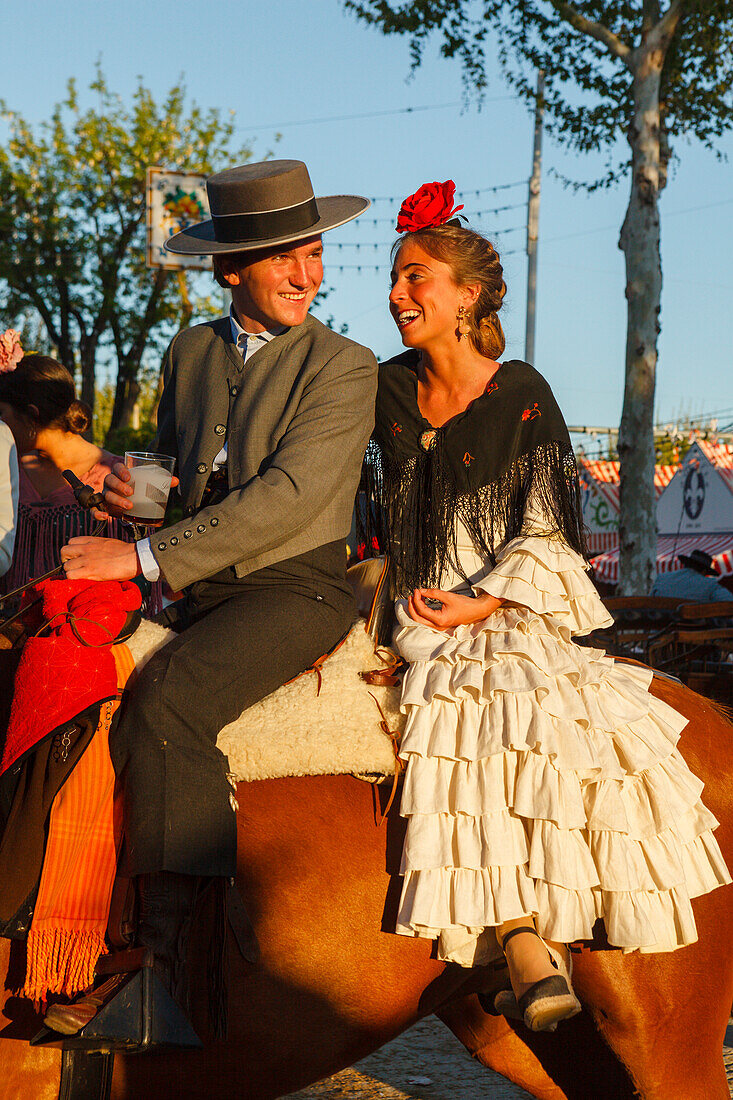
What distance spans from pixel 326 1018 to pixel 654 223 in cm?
950

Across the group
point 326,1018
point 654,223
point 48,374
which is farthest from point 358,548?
point 654,223

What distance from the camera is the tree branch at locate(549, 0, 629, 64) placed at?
10.2 meters

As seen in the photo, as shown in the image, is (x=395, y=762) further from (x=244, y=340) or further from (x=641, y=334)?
(x=641, y=334)

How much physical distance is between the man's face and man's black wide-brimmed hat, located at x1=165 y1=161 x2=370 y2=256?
50 millimetres

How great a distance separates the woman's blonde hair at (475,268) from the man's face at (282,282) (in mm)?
345

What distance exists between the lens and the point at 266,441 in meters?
2.66

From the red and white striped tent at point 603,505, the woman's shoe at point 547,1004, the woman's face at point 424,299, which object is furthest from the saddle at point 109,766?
the red and white striped tent at point 603,505

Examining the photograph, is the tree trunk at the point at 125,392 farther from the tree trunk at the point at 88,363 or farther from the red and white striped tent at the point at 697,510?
the red and white striped tent at the point at 697,510

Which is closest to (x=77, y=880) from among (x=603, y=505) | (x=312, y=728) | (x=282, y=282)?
(x=312, y=728)

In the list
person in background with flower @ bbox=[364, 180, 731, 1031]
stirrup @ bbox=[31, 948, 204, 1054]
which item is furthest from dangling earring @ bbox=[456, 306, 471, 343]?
stirrup @ bbox=[31, 948, 204, 1054]

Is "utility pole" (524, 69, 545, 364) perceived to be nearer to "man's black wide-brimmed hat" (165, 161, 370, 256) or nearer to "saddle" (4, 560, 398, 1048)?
"man's black wide-brimmed hat" (165, 161, 370, 256)

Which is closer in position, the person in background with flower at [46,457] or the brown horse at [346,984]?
the brown horse at [346,984]

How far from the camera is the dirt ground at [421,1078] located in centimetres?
398

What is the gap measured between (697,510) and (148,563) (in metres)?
16.3
